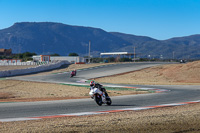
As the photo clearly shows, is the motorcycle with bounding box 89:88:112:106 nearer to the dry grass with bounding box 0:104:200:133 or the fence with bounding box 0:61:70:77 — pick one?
the dry grass with bounding box 0:104:200:133

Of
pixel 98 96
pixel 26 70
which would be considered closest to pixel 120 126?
pixel 98 96

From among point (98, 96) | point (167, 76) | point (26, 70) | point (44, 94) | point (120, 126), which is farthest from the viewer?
point (26, 70)

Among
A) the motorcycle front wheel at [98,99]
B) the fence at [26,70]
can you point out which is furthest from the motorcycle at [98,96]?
the fence at [26,70]

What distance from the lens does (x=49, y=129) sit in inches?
375

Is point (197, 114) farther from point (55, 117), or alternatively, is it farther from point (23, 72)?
point (23, 72)

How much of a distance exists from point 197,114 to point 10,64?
7684 cm

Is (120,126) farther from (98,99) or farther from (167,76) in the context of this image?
(167,76)

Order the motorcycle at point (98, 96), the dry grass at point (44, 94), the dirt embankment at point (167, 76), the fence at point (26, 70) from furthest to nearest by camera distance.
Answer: the fence at point (26, 70)
the dirt embankment at point (167, 76)
the dry grass at point (44, 94)
the motorcycle at point (98, 96)

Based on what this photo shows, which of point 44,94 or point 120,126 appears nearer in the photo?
point 120,126

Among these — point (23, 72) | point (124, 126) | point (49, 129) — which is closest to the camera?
point (49, 129)

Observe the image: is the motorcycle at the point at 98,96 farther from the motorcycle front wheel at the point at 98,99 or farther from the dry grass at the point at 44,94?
the dry grass at the point at 44,94

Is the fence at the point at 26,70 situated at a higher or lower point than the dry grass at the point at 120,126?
higher

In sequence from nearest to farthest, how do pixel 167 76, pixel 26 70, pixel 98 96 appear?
pixel 98 96 < pixel 167 76 < pixel 26 70

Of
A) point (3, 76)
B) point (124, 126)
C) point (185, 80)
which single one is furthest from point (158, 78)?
point (124, 126)
